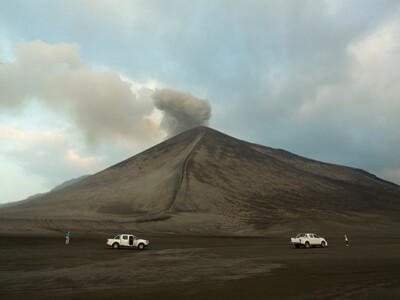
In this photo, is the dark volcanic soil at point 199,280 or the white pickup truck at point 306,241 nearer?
the dark volcanic soil at point 199,280

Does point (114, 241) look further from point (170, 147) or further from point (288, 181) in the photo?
point (170, 147)

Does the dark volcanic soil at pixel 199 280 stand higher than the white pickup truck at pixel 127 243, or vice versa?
the white pickup truck at pixel 127 243

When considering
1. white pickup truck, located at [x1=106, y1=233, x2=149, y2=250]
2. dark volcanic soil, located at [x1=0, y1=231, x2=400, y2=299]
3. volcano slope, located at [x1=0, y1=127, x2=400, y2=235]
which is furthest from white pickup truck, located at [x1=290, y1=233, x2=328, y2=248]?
volcano slope, located at [x1=0, y1=127, x2=400, y2=235]

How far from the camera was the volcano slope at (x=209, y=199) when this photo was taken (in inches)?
2197

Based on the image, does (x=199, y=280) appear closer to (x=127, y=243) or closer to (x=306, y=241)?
(x=127, y=243)

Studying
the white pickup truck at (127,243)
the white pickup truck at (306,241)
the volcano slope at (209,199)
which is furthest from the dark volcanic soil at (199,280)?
the volcano slope at (209,199)

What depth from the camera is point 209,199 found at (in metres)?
74.0

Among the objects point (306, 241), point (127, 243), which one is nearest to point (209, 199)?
point (306, 241)

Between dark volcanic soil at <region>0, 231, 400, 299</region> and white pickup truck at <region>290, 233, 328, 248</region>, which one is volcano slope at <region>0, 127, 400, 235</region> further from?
dark volcanic soil at <region>0, 231, 400, 299</region>

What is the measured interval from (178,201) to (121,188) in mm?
25394

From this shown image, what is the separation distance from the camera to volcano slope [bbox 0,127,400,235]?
183 feet

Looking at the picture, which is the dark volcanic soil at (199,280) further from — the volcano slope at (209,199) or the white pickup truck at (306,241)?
the volcano slope at (209,199)

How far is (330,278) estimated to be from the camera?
1311cm

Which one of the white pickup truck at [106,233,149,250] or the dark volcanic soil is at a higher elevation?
the white pickup truck at [106,233,149,250]
